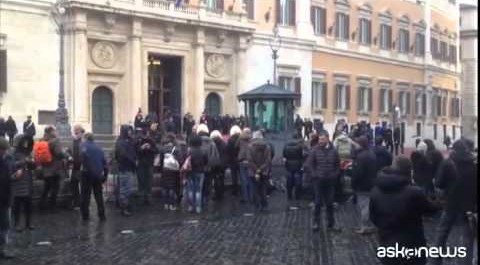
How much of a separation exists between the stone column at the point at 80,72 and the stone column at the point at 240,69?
10013 millimetres

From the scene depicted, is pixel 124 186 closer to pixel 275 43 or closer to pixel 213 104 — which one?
pixel 213 104

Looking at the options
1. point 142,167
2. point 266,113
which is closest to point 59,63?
point 266,113

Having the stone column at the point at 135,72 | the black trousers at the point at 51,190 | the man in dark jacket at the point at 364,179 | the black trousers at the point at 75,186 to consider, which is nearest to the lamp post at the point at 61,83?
the stone column at the point at 135,72

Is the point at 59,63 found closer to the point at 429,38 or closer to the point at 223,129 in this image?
the point at 223,129

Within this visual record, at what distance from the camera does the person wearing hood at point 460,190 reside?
960cm

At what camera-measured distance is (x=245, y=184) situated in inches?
719

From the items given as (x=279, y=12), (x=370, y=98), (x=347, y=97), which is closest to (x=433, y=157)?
(x=279, y=12)

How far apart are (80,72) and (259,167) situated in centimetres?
2016

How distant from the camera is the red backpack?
15031 millimetres

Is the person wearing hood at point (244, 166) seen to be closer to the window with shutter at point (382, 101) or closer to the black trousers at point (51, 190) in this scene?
the black trousers at point (51, 190)

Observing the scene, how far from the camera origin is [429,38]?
63.7m

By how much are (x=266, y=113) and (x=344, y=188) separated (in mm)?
10189

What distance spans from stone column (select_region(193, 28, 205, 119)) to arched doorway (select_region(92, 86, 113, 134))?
472 cm

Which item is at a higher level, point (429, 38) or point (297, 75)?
point (429, 38)
